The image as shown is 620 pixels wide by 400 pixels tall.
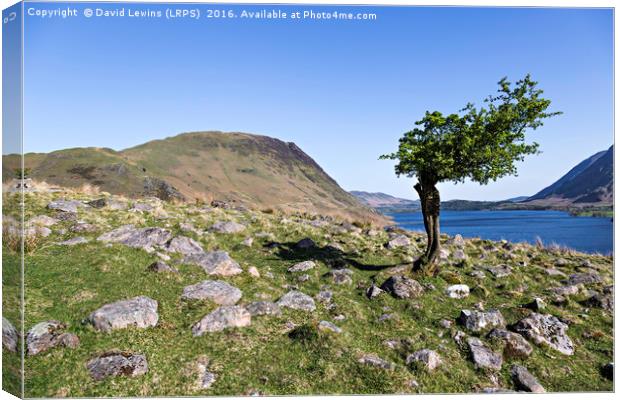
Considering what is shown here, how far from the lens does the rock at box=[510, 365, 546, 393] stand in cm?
806

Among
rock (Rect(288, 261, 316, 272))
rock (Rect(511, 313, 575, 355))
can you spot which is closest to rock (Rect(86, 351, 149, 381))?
rock (Rect(288, 261, 316, 272))

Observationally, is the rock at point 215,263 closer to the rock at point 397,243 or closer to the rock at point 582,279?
the rock at point 397,243

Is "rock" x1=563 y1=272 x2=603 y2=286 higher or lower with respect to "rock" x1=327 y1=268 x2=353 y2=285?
lower

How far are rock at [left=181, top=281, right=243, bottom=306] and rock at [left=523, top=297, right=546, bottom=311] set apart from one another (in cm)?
788

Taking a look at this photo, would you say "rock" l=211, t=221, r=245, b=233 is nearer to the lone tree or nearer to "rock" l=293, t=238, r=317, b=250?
"rock" l=293, t=238, r=317, b=250

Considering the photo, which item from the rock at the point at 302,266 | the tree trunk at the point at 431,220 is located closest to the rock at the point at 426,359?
the tree trunk at the point at 431,220

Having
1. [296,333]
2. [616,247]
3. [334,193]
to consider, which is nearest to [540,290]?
[616,247]

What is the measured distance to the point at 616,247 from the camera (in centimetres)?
956

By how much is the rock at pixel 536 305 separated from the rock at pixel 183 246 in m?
9.95

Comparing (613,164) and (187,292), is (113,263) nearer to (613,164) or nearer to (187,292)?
(187,292)

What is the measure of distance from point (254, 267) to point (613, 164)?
31.9 feet

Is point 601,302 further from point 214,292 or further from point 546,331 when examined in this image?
point 214,292

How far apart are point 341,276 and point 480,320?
415cm

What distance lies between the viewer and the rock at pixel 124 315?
8375 mm
